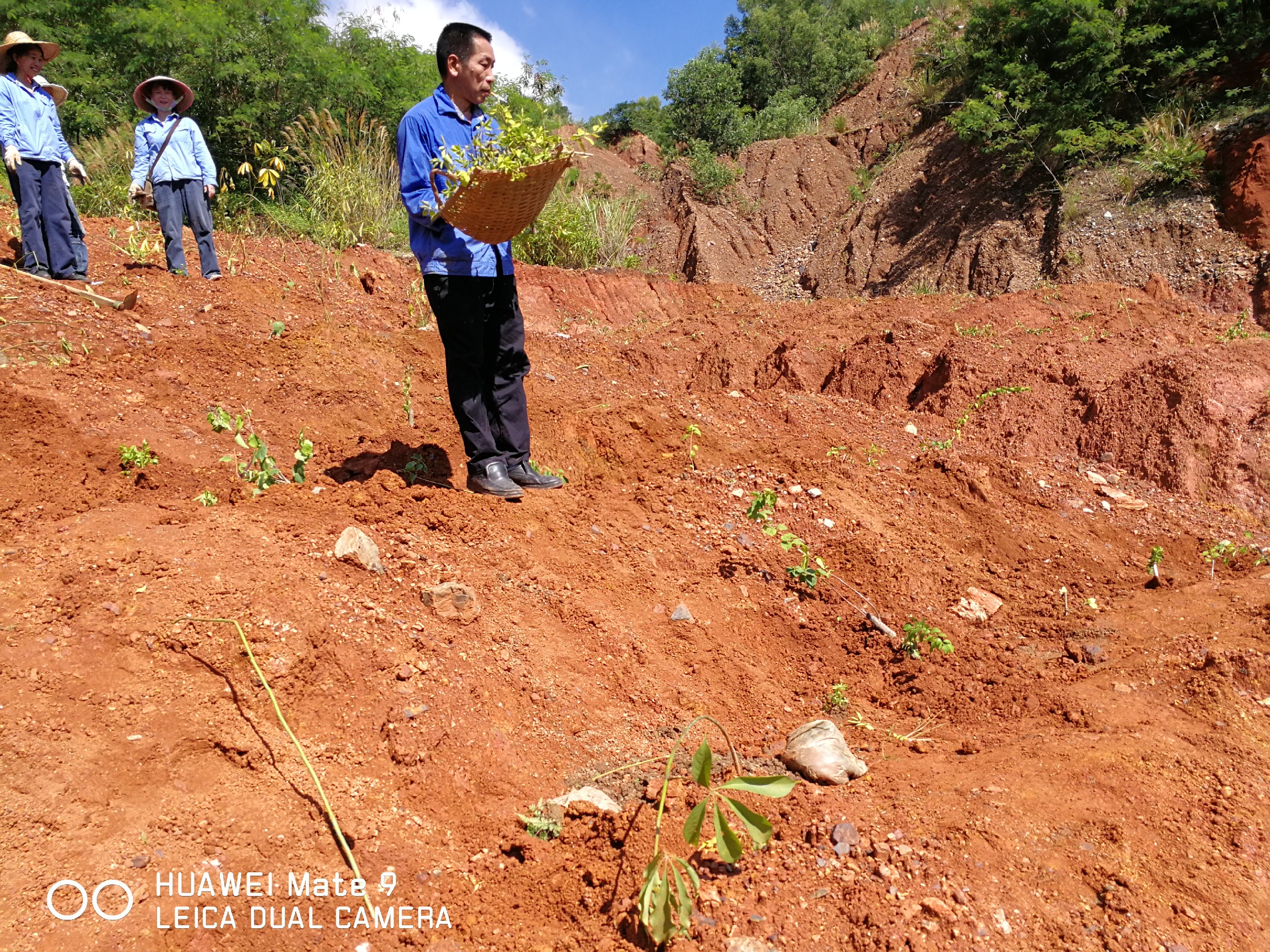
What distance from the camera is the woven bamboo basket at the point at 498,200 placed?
107 inches

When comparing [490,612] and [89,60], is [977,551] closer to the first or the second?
[490,612]

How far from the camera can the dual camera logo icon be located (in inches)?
61.4

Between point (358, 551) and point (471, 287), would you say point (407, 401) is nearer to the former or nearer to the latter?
point (471, 287)

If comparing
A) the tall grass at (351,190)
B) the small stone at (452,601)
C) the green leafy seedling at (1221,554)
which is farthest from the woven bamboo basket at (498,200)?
the tall grass at (351,190)

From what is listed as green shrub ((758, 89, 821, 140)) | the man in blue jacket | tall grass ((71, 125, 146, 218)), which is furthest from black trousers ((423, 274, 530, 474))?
green shrub ((758, 89, 821, 140))

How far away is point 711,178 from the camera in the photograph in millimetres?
15109

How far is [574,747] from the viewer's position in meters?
2.31

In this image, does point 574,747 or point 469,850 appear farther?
point 574,747

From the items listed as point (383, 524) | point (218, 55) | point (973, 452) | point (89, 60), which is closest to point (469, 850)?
point (383, 524)

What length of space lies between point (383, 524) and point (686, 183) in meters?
14.1

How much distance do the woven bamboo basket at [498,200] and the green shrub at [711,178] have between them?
12842 mm

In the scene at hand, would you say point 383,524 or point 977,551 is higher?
point 383,524

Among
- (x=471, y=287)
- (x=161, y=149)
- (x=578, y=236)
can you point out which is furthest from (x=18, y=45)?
(x=578, y=236)

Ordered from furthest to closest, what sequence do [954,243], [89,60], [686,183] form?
[686,183] < [89,60] < [954,243]
